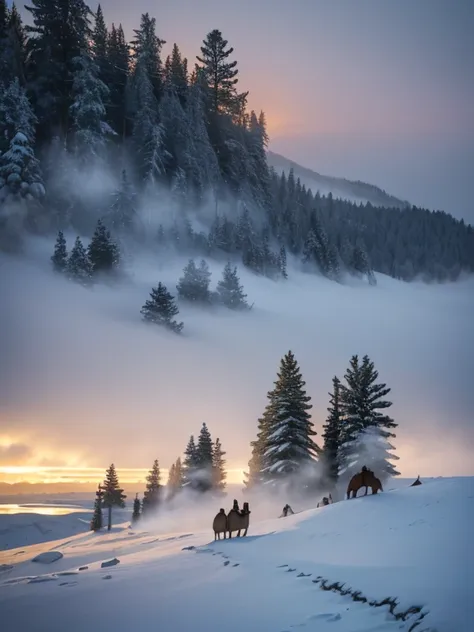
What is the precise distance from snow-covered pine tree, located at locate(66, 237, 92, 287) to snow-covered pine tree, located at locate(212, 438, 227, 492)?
23829mm

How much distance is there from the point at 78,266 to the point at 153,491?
29147 mm

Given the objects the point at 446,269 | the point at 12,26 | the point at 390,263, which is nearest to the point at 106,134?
the point at 12,26

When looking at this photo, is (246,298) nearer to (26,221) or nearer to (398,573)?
(26,221)

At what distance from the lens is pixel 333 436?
4034 centimetres

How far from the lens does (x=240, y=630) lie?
7.98 m

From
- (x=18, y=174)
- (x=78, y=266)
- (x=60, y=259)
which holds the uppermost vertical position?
(x=18, y=174)

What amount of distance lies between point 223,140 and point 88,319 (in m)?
57.5

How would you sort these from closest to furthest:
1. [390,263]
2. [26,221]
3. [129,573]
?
[129,573] < [26,221] < [390,263]

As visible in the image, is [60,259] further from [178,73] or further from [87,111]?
[178,73]

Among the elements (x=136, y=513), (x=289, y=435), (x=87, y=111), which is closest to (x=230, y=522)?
(x=289, y=435)

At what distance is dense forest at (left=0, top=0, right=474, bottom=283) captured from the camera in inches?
2744

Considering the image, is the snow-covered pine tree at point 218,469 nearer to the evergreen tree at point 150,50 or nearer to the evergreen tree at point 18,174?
the evergreen tree at point 18,174

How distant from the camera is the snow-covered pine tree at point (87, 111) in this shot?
2945 inches

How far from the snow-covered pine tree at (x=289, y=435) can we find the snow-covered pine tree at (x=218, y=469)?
53.9 ft
